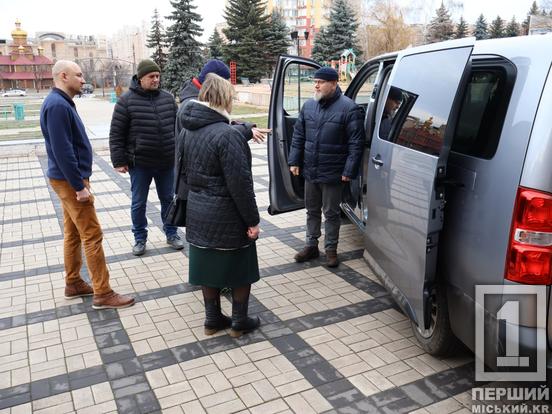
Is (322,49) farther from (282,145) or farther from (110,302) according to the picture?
(110,302)

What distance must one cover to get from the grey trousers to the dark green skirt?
1497mm

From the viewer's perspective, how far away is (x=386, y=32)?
50.8m

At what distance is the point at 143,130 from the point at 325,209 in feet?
6.43

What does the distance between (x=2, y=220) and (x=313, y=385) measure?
5531mm

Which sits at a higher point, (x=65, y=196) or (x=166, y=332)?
(x=65, y=196)

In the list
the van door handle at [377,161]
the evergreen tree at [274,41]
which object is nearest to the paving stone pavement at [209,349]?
the van door handle at [377,161]

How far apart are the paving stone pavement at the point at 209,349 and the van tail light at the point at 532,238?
989 millimetres

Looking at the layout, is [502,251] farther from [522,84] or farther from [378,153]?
[378,153]

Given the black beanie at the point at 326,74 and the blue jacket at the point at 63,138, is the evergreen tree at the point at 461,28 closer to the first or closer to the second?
the black beanie at the point at 326,74

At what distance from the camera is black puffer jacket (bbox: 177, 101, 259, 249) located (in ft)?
10.5

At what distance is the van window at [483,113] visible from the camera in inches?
100.0

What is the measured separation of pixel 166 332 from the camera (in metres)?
3.78

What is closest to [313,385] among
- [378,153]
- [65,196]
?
[378,153]

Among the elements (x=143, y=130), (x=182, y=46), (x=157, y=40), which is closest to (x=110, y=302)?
(x=143, y=130)
